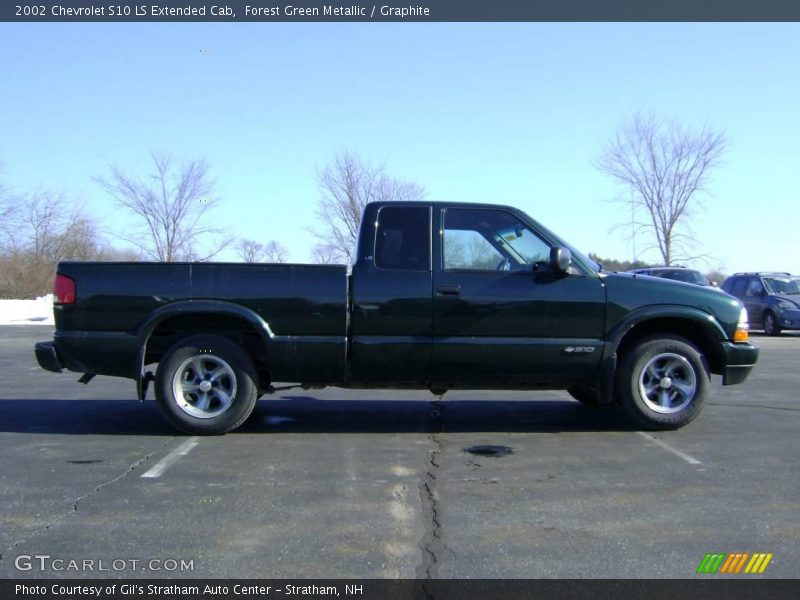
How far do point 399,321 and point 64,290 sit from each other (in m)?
2.95

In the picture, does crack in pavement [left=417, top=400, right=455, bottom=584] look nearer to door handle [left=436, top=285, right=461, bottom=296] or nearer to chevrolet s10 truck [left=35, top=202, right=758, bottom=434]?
chevrolet s10 truck [left=35, top=202, right=758, bottom=434]

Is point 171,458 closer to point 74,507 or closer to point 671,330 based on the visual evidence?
point 74,507

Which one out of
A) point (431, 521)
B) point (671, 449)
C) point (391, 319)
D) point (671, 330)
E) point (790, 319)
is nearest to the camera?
point (431, 521)

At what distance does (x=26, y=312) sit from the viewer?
29.2 metres

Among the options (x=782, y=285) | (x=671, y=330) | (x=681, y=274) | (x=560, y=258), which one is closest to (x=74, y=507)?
(x=560, y=258)

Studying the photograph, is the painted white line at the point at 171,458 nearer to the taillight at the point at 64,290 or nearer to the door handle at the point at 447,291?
the taillight at the point at 64,290

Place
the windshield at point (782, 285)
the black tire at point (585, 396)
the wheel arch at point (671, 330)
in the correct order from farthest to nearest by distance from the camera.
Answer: the windshield at point (782, 285) → the black tire at point (585, 396) → the wheel arch at point (671, 330)

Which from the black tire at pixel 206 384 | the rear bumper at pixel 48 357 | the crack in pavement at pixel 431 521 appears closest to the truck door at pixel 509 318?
the crack in pavement at pixel 431 521

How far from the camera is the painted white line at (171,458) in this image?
17.6 feet

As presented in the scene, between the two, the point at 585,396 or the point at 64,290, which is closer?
the point at 64,290

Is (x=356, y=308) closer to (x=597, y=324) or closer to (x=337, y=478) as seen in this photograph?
(x=337, y=478)

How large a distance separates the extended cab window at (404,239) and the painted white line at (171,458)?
223cm
